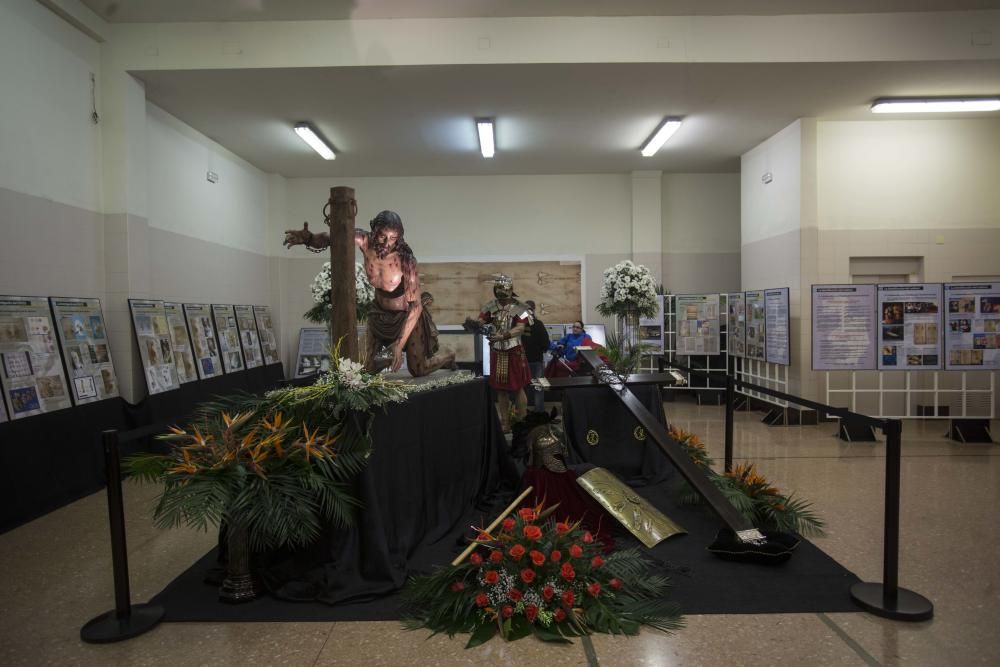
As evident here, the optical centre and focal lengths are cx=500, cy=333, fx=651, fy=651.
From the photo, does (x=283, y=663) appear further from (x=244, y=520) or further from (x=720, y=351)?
(x=720, y=351)

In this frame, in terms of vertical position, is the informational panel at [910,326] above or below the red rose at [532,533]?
above

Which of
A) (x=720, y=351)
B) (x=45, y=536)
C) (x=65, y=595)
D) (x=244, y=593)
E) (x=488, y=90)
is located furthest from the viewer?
(x=720, y=351)

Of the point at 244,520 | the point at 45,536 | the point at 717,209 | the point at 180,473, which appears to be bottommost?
the point at 45,536

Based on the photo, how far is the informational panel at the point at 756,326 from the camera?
9.47 m

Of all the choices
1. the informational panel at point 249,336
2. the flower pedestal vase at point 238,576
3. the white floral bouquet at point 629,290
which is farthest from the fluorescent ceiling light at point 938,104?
the informational panel at point 249,336

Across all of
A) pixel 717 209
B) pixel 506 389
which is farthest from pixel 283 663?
pixel 717 209

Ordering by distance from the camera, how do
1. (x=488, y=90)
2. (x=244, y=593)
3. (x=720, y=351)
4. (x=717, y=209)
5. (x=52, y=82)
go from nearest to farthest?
1. (x=244, y=593)
2. (x=52, y=82)
3. (x=488, y=90)
4. (x=720, y=351)
5. (x=717, y=209)

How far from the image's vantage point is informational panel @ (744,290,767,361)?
947 cm

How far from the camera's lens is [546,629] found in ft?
10.1

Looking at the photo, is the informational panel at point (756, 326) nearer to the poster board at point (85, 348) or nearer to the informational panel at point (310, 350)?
the informational panel at point (310, 350)

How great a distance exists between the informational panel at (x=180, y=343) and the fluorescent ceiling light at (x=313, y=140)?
9.54 feet

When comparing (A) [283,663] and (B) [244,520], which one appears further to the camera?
(B) [244,520]

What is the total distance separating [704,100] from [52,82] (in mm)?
7011

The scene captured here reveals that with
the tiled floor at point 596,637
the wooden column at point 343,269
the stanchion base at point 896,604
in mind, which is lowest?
the tiled floor at point 596,637
